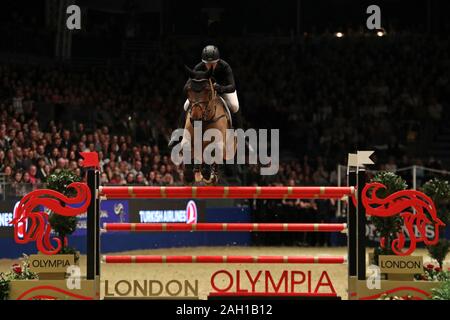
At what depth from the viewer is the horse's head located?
9.09 m

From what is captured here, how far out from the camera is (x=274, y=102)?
952 inches

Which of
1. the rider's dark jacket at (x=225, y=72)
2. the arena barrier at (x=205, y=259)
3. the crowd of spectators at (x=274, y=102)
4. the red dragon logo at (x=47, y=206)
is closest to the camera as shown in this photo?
the red dragon logo at (x=47, y=206)

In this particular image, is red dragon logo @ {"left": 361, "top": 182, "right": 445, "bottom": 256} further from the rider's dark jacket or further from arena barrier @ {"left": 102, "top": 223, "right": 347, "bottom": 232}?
the rider's dark jacket

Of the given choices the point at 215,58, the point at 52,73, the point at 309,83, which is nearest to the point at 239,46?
the point at 309,83

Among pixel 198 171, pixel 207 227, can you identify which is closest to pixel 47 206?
pixel 207 227

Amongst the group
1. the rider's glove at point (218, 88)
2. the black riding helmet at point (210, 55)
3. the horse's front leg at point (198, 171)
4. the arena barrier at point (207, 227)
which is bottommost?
the arena barrier at point (207, 227)

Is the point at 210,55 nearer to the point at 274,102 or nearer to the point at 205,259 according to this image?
the point at 205,259

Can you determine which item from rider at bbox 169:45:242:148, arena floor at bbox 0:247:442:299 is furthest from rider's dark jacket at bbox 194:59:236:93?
arena floor at bbox 0:247:442:299

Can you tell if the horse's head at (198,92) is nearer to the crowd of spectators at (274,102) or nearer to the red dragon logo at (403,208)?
the red dragon logo at (403,208)

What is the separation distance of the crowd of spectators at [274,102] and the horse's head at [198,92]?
8382 mm

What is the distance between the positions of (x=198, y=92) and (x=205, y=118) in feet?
1.30

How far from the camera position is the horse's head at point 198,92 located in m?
9.09

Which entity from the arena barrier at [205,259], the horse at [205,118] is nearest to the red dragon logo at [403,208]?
the arena barrier at [205,259]
